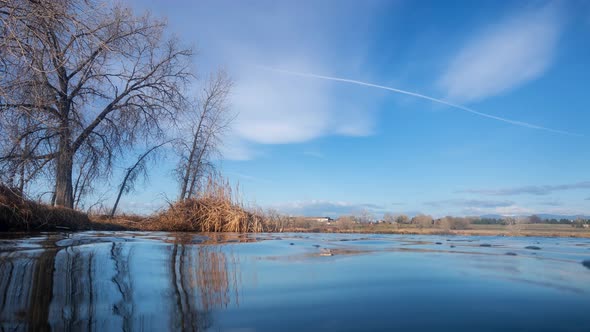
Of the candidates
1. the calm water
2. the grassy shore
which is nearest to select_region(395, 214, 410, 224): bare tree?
the grassy shore

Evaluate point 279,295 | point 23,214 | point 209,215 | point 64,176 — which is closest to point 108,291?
point 279,295

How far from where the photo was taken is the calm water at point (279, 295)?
110 cm

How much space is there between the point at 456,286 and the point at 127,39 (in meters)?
15.5

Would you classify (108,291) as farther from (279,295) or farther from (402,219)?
(402,219)

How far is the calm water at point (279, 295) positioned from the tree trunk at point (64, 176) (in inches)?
465

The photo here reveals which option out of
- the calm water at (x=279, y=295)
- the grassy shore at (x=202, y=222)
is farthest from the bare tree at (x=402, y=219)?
the calm water at (x=279, y=295)

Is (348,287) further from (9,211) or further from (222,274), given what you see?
(9,211)

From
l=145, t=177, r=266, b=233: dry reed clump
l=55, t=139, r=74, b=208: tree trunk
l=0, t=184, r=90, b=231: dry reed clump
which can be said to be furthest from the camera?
l=55, t=139, r=74, b=208: tree trunk

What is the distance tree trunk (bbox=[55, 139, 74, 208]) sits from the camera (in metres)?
12.2

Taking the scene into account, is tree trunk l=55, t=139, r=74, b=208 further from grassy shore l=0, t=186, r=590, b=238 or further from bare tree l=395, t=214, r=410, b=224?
bare tree l=395, t=214, r=410, b=224

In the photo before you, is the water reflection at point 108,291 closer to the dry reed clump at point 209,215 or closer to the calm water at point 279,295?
the calm water at point 279,295

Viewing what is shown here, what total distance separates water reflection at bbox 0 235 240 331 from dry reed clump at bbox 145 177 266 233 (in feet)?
19.4

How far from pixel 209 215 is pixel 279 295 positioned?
704 centimetres

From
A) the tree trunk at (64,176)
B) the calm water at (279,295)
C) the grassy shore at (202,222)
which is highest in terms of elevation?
the tree trunk at (64,176)
